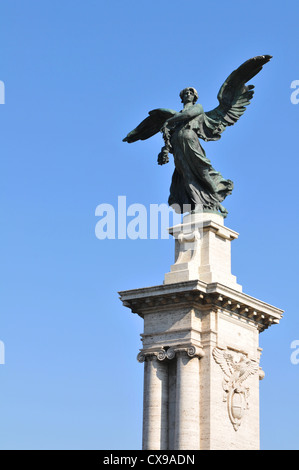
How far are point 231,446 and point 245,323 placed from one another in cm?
387

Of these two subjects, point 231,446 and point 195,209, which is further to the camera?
point 195,209

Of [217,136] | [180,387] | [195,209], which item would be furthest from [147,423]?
[217,136]

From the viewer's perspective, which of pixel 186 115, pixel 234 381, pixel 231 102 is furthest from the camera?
pixel 231 102

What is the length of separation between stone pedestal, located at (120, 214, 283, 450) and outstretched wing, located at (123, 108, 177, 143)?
4076mm

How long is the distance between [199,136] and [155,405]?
8629 millimetres

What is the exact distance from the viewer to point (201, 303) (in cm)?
3070

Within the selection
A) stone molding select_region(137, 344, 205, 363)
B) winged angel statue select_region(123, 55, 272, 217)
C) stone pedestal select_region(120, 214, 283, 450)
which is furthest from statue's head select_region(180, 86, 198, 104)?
stone molding select_region(137, 344, 205, 363)

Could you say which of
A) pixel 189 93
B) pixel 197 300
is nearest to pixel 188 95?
pixel 189 93

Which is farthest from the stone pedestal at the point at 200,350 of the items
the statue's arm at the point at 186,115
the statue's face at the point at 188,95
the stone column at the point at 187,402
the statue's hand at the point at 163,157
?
the statue's face at the point at 188,95

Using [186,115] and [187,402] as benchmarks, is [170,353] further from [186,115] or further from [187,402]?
[186,115]

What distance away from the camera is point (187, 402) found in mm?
29703

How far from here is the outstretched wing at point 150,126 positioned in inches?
1341
